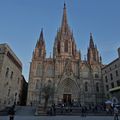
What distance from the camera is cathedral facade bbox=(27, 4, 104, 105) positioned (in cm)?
4134

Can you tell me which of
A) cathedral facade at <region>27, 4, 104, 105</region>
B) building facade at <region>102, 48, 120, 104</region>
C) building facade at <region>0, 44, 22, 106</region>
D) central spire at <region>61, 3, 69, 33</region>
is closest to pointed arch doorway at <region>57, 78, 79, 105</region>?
cathedral facade at <region>27, 4, 104, 105</region>

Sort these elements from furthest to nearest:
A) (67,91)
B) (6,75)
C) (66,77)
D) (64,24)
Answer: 1. (64,24)
2. (66,77)
3. (67,91)
4. (6,75)

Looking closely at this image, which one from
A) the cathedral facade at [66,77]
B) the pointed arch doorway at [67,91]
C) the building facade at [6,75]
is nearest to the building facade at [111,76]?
the cathedral facade at [66,77]

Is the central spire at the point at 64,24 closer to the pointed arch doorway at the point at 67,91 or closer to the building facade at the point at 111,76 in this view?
the pointed arch doorway at the point at 67,91

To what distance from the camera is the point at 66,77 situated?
4334 cm

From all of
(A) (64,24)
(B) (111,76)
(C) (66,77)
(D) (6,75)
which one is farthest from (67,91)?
(A) (64,24)

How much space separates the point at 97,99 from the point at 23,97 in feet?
79.3

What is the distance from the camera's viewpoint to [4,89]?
1133 inches

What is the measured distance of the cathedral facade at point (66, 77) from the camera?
136 feet

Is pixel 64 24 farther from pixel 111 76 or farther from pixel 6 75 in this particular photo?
pixel 6 75

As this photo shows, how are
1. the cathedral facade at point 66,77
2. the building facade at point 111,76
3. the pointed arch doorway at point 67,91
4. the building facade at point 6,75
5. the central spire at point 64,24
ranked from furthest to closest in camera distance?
the central spire at point 64,24
the pointed arch doorway at point 67,91
the cathedral facade at point 66,77
the building facade at point 111,76
the building facade at point 6,75

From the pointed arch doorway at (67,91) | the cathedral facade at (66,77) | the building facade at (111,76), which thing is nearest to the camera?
the building facade at (111,76)

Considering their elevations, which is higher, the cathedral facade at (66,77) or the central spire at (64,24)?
the central spire at (64,24)

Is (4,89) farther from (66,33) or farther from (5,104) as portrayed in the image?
(66,33)
